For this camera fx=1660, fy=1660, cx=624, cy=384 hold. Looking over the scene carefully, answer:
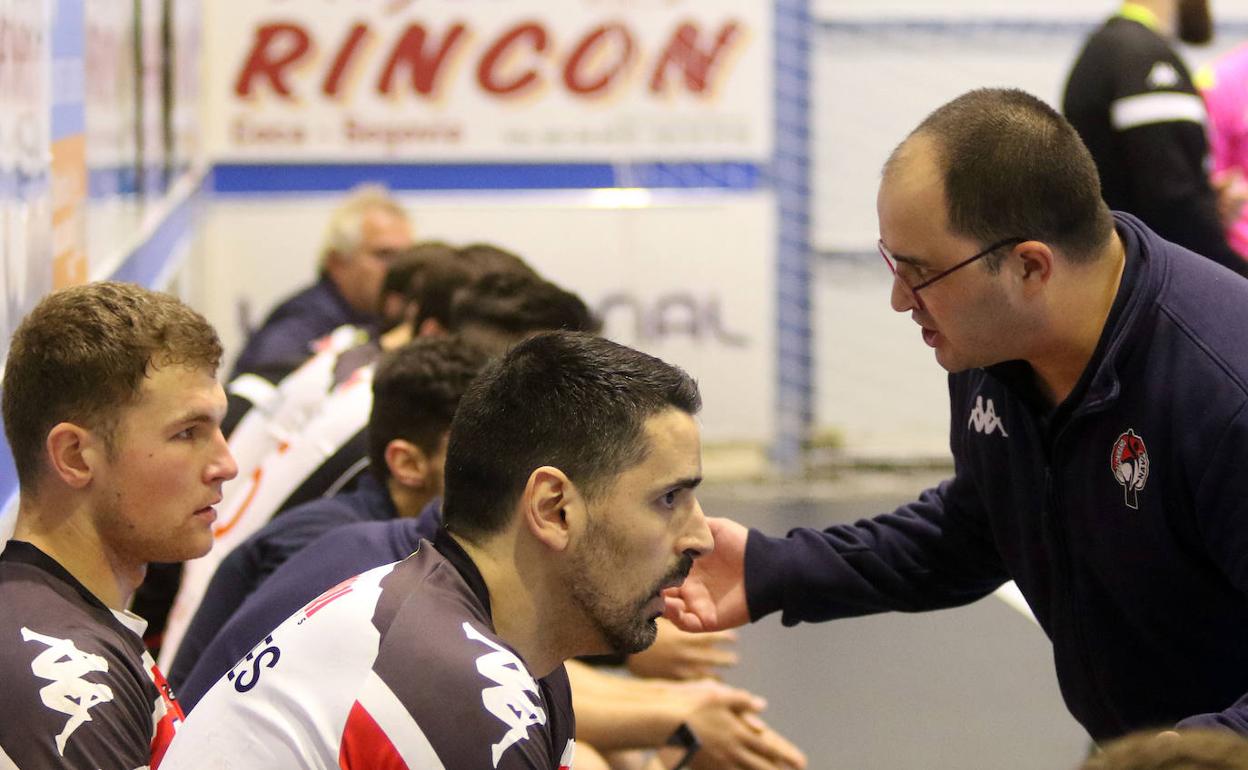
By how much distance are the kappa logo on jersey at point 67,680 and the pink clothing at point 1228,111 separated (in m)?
4.10

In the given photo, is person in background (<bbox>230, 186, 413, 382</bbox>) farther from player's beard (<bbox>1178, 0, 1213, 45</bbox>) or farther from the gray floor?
player's beard (<bbox>1178, 0, 1213, 45</bbox>)

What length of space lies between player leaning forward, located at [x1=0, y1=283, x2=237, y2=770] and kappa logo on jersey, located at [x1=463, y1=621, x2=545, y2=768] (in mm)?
504

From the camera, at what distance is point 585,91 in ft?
26.0

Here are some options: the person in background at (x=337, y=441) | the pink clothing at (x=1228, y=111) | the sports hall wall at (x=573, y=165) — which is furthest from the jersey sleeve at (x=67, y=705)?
the sports hall wall at (x=573, y=165)

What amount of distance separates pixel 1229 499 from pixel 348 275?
4715 mm

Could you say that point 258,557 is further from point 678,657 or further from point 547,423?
point 547,423

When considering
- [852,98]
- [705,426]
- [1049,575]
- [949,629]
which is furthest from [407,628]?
[852,98]

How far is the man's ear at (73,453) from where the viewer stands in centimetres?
208

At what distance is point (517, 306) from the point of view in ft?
11.7

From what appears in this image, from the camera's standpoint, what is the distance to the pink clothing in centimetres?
508

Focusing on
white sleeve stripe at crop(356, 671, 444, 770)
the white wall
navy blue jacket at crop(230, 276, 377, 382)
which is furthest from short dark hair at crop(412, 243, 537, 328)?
the white wall

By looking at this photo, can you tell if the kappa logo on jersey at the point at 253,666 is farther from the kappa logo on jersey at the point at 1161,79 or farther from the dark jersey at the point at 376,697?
the kappa logo on jersey at the point at 1161,79

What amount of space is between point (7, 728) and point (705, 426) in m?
6.29

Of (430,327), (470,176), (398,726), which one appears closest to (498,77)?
(470,176)
